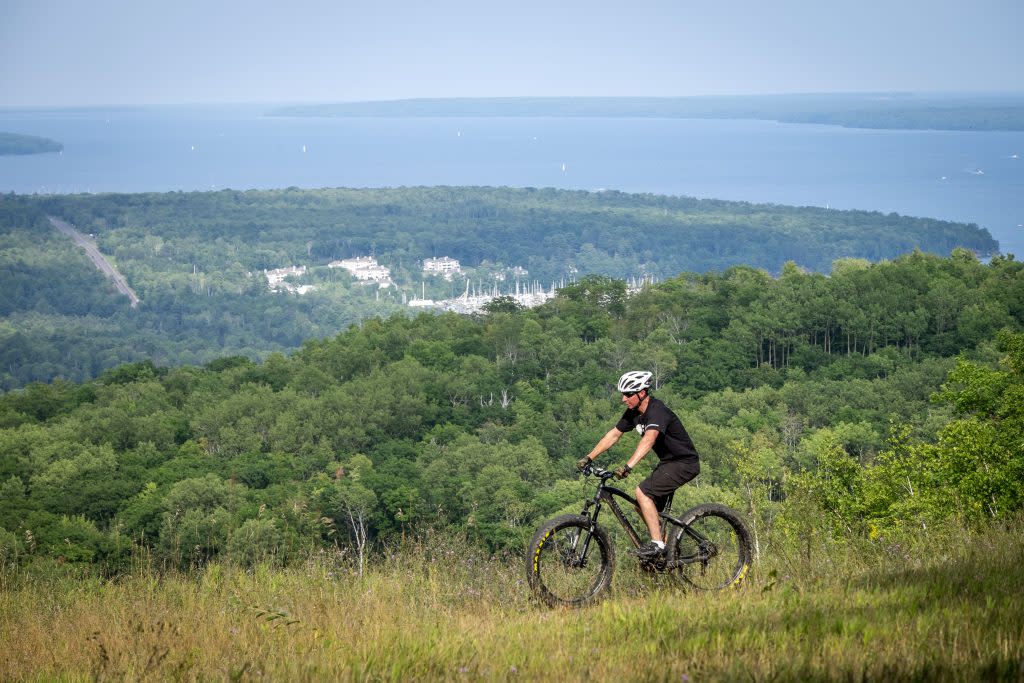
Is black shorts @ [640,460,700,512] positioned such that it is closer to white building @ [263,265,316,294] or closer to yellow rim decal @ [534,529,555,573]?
yellow rim decal @ [534,529,555,573]

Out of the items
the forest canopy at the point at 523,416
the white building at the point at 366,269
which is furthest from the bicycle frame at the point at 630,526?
the white building at the point at 366,269

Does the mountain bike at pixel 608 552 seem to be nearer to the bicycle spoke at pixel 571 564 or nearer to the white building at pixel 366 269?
the bicycle spoke at pixel 571 564

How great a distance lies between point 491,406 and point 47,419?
1016 inches

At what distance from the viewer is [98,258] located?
6993 inches

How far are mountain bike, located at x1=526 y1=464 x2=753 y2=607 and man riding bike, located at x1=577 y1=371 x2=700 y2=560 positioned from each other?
4.3 inches

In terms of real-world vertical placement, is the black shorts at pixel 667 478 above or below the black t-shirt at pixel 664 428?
below

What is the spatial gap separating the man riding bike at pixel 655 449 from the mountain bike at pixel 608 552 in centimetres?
11

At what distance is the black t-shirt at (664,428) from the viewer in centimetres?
739

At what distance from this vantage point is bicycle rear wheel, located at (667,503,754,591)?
24.9 ft

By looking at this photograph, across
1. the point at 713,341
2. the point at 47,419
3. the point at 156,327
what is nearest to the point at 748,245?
the point at 156,327

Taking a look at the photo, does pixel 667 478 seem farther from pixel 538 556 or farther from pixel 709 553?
pixel 538 556

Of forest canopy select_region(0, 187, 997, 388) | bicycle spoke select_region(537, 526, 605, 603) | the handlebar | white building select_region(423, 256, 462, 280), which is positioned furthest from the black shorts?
white building select_region(423, 256, 462, 280)

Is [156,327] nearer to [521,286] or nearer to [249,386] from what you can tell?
[521,286]

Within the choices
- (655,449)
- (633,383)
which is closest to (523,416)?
(655,449)
